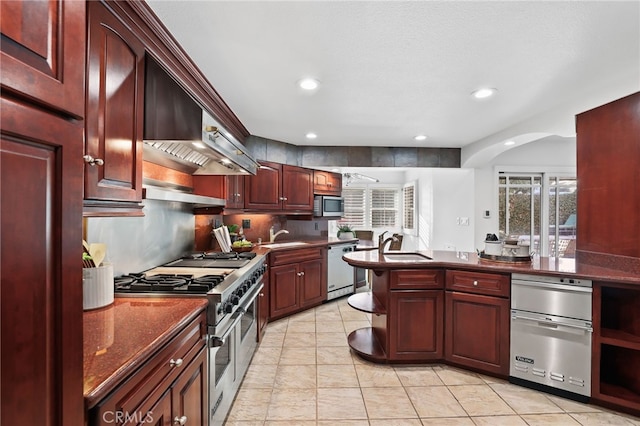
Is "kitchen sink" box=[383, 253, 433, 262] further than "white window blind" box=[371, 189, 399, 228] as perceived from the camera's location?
No

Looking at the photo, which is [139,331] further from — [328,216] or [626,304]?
[328,216]

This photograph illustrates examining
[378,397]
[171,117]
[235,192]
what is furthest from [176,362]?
[235,192]

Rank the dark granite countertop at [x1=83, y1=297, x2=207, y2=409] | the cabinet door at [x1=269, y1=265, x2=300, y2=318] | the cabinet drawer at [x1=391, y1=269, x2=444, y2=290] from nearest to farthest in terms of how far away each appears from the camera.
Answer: the dark granite countertop at [x1=83, y1=297, x2=207, y2=409] < the cabinet drawer at [x1=391, y1=269, x2=444, y2=290] < the cabinet door at [x1=269, y1=265, x2=300, y2=318]

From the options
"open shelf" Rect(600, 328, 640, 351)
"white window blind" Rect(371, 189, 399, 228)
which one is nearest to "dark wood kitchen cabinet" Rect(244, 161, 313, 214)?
"white window blind" Rect(371, 189, 399, 228)

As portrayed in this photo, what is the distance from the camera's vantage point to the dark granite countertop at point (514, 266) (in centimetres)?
211

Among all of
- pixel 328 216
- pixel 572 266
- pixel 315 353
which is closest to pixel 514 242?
pixel 572 266

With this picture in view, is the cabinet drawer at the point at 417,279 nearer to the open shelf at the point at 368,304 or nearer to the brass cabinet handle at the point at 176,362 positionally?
the open shelf at the point at 368,304

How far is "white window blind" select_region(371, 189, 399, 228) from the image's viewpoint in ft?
23.5

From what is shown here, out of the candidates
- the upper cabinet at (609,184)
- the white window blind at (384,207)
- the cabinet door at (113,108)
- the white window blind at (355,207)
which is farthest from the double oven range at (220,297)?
the white window blind at (384,207)

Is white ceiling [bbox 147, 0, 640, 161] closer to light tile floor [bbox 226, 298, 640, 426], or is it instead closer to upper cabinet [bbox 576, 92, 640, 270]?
upper cabinet [bbox 576, 92, 640, 270]

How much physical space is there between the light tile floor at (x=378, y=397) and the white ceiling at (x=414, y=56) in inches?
91.8

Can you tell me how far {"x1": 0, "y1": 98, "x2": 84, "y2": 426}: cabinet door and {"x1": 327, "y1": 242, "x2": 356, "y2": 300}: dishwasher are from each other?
12.4 feet

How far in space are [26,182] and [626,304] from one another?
3.32 meters

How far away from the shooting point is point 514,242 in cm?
270
